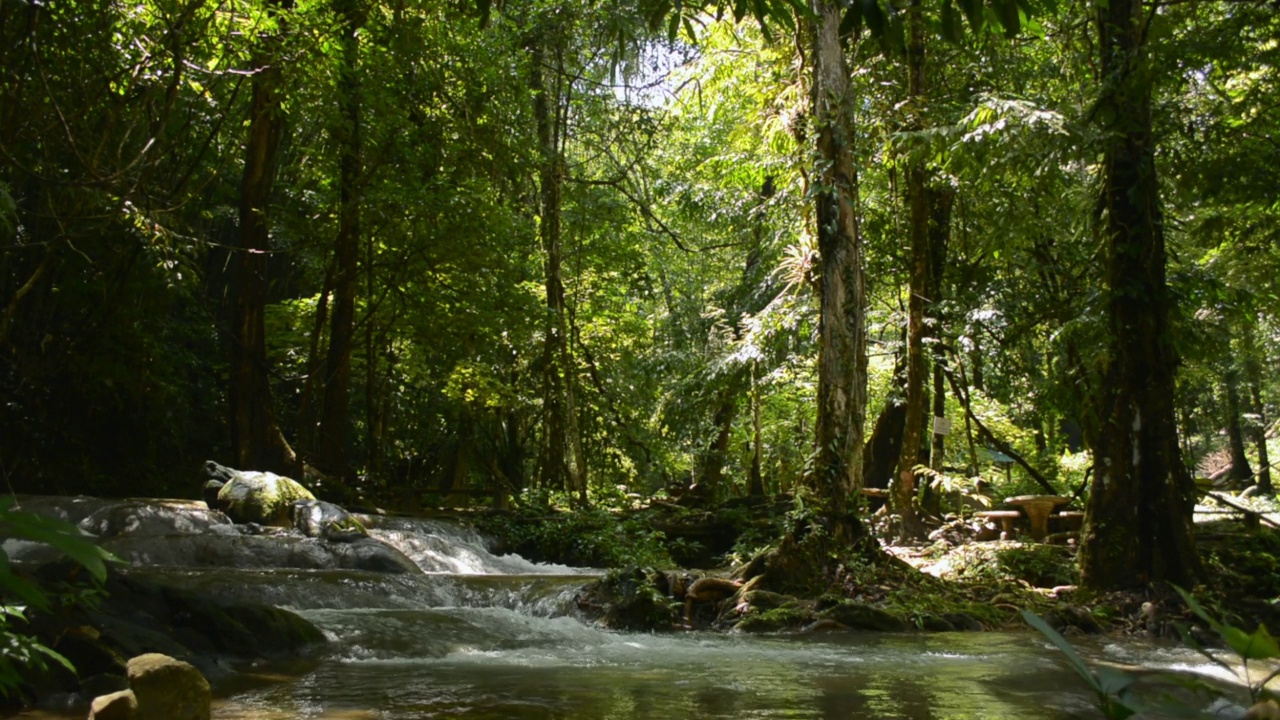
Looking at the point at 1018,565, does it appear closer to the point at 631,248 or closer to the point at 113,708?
the point at 113,708

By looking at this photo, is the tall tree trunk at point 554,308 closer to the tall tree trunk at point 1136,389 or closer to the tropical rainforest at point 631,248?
the tropical rainforest at point 631,248

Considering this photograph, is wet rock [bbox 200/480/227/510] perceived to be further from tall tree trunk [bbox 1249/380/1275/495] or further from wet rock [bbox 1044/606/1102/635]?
tall tree trunk [bbox 1249/380/1275/495]

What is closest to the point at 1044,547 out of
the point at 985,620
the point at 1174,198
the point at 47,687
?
the point at 985,620

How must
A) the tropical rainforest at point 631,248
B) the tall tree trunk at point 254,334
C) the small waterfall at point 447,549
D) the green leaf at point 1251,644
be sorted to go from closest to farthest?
the green leaf at point 1251,644 < the tropical rainforest at point 631,248 < the small waterfall at point 447,549 < the tall tree trunk at point 254,334

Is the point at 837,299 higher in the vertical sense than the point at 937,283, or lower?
lower

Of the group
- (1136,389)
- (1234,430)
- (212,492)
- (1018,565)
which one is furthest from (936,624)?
(1234,430)

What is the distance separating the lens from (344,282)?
14.7 meters

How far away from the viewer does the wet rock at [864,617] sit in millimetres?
8219

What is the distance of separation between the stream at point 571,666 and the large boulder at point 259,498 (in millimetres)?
2156

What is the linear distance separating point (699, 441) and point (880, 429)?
3.60 metres

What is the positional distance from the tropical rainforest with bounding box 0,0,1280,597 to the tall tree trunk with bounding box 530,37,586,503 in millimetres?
103

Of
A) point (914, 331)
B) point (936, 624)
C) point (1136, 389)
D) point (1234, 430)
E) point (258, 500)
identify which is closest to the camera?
point (1136, 389)

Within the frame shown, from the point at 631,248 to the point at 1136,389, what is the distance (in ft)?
37.3

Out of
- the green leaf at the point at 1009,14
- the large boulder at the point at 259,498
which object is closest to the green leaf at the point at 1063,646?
the green leaf at the point at 1009,14
